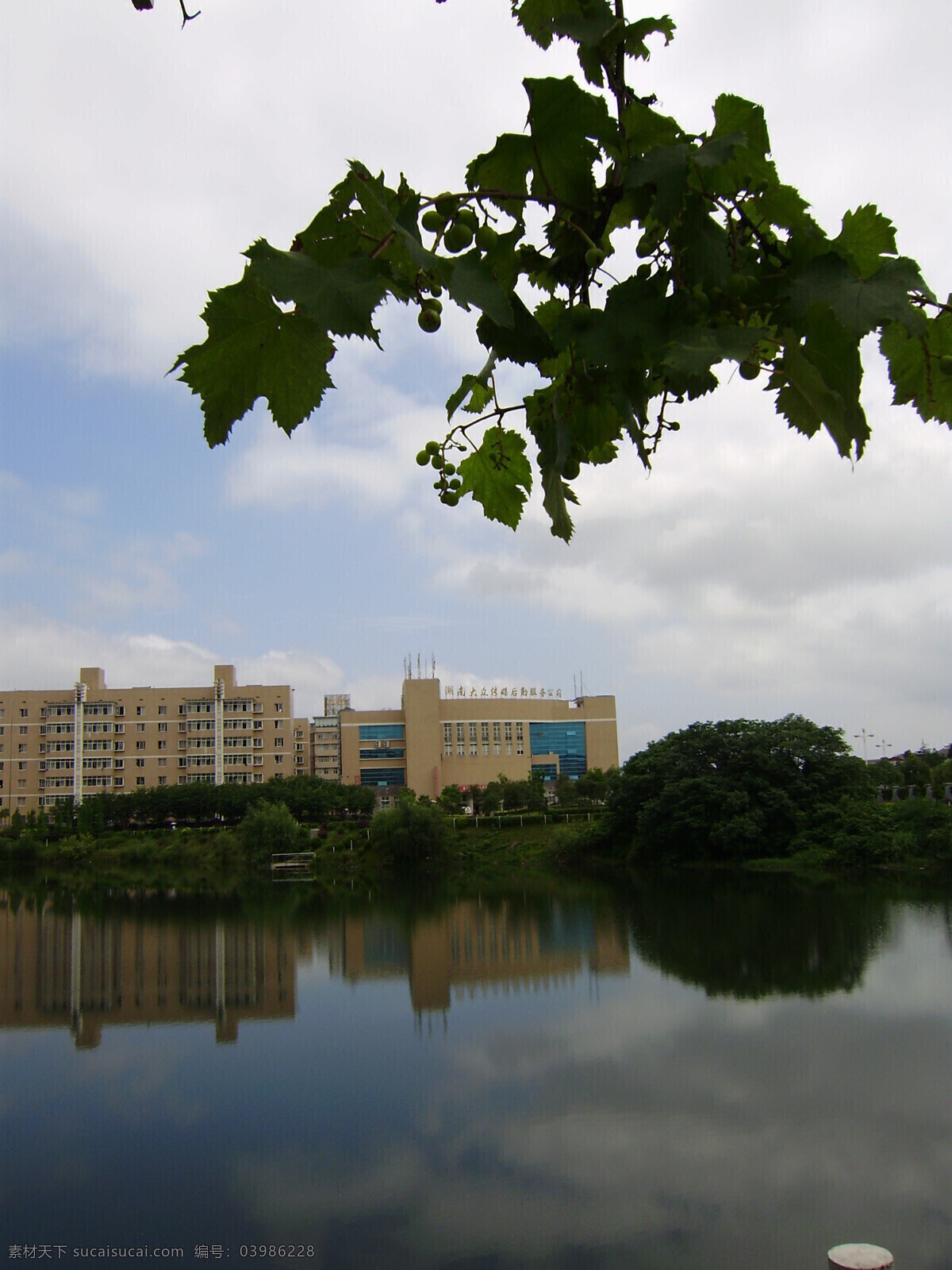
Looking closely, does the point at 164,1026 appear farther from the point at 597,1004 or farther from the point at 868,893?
the point at 868,893

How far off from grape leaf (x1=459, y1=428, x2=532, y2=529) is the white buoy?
395cm

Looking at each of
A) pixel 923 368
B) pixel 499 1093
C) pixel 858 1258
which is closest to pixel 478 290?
pixel 923 368

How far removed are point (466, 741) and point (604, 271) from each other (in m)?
44.4

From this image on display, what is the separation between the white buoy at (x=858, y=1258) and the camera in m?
3.67

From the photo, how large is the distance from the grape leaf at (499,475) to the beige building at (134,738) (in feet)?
139

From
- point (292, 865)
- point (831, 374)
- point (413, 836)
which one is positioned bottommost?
point (292, 865)

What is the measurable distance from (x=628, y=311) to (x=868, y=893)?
75.2 ft

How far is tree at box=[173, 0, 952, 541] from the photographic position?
23.0 inches

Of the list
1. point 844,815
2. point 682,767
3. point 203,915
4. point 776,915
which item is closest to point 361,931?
point 203,915

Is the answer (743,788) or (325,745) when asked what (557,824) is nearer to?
(743,788)

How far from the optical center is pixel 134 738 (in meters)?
42.2

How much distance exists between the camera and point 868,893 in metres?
20.8

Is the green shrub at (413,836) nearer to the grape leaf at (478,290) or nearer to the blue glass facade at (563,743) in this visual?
Answer: the blue glass facade at (563,743)

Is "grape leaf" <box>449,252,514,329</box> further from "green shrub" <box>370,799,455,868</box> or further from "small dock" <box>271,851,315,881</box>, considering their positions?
"small dock" <box>271,851,315,881</box>
